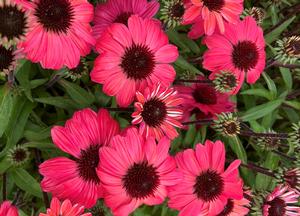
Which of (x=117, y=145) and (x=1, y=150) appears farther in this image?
(x=1, y=150)

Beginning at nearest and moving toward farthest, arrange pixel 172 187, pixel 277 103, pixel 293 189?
pixel 172 187
pixel 293 189
pixel 277 103

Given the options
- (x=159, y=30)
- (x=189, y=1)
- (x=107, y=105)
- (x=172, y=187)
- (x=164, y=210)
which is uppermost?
(x=189, y=1)

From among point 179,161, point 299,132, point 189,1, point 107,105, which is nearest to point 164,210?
point 179,161

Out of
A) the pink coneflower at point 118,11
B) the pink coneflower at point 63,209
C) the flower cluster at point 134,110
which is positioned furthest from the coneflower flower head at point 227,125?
the pink coneflower at point 63,209

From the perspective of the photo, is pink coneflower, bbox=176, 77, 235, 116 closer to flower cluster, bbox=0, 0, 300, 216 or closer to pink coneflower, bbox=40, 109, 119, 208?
flower cluster, bbox=0, 0, 300, 216

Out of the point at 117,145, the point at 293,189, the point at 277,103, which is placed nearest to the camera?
the point at 117,145

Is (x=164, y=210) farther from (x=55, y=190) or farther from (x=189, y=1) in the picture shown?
(x=189, y=1)
